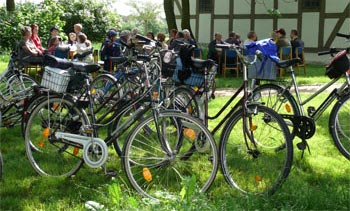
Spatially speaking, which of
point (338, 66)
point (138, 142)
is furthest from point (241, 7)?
point (138, 142)

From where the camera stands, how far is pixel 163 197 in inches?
139

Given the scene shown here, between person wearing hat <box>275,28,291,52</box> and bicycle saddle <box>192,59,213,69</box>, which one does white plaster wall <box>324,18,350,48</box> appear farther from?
bicycle saddle <box>192,59,213,69</box>

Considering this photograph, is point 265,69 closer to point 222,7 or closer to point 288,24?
point 288,24

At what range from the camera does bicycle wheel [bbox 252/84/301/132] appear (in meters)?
5.16

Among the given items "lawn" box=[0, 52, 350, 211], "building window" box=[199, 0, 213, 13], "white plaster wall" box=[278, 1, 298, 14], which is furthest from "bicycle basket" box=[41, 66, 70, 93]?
"building window" box=[199, 0, 213, 13]

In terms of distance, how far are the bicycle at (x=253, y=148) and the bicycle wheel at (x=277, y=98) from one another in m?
0.61

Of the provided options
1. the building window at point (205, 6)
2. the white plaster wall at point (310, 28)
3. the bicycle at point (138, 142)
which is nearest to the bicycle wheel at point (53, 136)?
the bicycle at point (138, 142)

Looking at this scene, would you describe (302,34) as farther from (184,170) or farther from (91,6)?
(184,170)

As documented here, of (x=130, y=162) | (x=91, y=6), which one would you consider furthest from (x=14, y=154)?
(x=91, y=6)

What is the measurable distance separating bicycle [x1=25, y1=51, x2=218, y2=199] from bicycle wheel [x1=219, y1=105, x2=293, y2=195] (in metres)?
0.19

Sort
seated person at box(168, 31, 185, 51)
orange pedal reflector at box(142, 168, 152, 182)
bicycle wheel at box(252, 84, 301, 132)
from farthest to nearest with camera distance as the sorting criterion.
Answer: seated person at box(168, 31, 185, 51), bicycle wheel at box(252, 84, 301, 132), orange pedal reflector at box(142, 168, 152, 182)

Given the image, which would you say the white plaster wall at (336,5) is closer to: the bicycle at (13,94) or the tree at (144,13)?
the bicycle at (13,94)

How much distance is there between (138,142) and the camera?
4.09 meters

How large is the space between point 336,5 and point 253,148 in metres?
17.3
